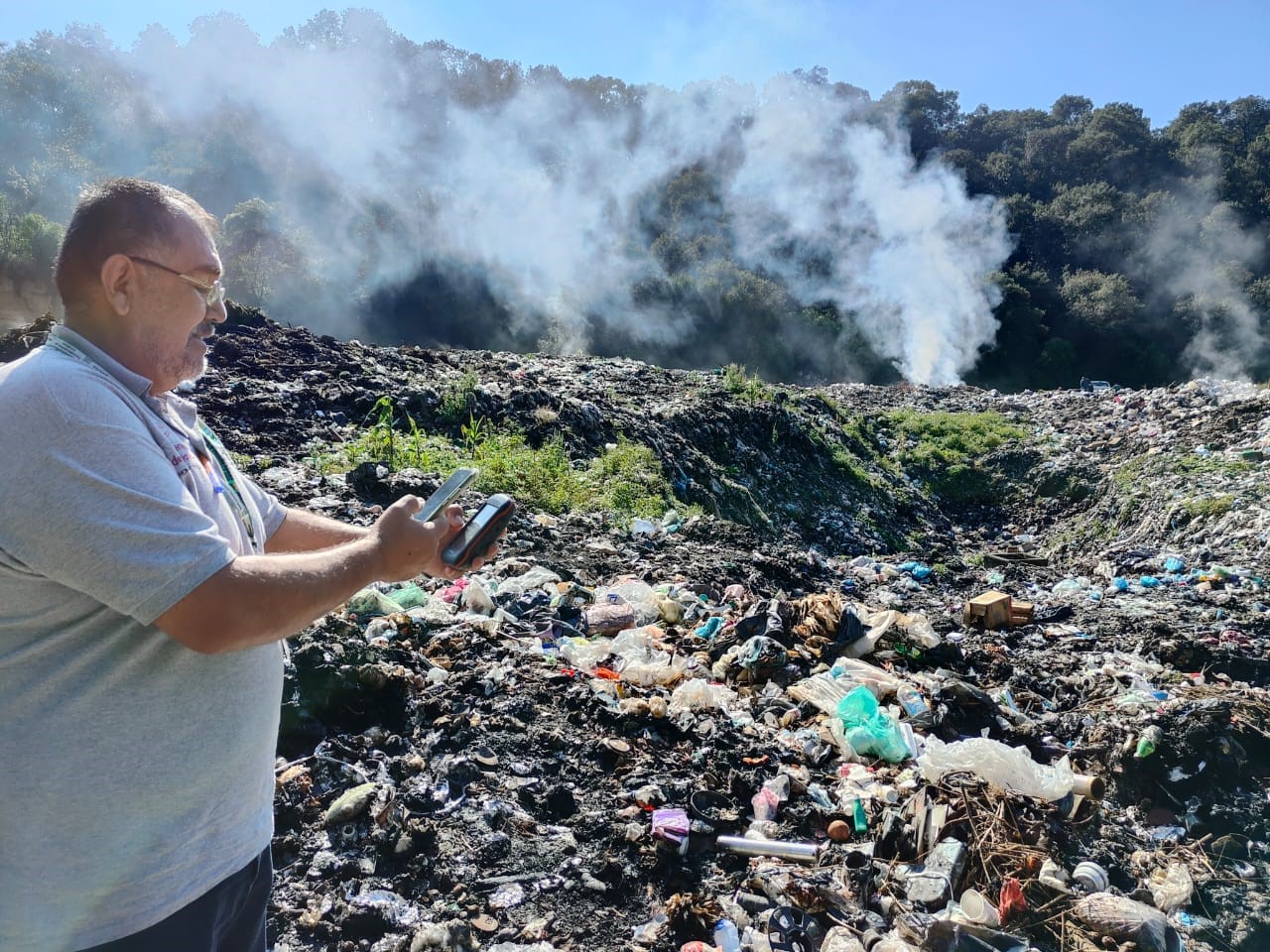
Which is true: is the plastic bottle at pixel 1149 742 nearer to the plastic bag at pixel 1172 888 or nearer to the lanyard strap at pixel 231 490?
the plastic bag at pixel 1172 888

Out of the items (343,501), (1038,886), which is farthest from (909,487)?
(1038,886)

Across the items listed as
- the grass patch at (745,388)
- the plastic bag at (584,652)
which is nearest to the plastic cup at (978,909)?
the plastic bag at (584,652)

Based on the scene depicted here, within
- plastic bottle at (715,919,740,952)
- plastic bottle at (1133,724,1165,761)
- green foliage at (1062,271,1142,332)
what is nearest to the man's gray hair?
plastic bottle at (715,919,740,952)

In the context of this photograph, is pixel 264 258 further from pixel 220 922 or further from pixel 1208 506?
pixel 220 922

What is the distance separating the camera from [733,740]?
2957 millimetres

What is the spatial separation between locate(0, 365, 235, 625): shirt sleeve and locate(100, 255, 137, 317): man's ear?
0.20 metres

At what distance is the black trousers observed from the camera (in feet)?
3.62

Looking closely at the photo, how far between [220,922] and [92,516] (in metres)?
0.71

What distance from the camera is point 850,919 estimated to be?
2184 mm

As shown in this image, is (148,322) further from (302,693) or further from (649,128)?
(649,128)

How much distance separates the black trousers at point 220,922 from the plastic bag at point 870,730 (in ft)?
7.50

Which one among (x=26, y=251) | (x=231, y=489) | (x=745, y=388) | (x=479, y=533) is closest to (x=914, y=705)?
(x=479, y=533)

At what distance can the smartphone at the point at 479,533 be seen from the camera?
4.88ft

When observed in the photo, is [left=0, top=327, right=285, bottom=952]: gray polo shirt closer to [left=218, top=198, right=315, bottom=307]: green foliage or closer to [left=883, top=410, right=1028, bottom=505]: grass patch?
[left=883, top=410, right=1028, bottom=505]: grass patch
